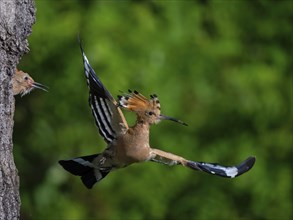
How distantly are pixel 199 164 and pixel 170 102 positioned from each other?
3.88m

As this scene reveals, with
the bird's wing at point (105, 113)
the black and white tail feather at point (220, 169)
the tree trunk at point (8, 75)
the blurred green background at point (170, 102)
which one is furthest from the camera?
the blurred green background at point (170, 102)

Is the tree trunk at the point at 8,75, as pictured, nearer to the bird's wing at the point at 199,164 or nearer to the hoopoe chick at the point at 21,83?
the bird's wing at the point at 199,164

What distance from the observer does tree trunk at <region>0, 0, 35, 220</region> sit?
3.94m

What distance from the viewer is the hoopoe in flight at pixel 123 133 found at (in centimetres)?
408

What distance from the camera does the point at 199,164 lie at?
169 inches

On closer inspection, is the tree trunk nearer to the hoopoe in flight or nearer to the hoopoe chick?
the hoopoe in flight

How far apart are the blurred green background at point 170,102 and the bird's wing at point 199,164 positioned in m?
3.16

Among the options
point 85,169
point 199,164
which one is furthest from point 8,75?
point 199,164

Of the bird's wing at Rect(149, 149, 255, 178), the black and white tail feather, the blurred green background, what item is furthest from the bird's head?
the blurred green background

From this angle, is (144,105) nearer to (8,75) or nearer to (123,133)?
(123,133)

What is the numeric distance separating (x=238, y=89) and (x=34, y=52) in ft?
7.47

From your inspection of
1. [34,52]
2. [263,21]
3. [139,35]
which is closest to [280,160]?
[263,21]

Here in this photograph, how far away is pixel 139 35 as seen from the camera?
823 centimetres

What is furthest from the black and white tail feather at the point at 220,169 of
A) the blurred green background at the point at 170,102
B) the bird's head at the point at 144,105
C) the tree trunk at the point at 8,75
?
the blurred green background at the point at 170,102
